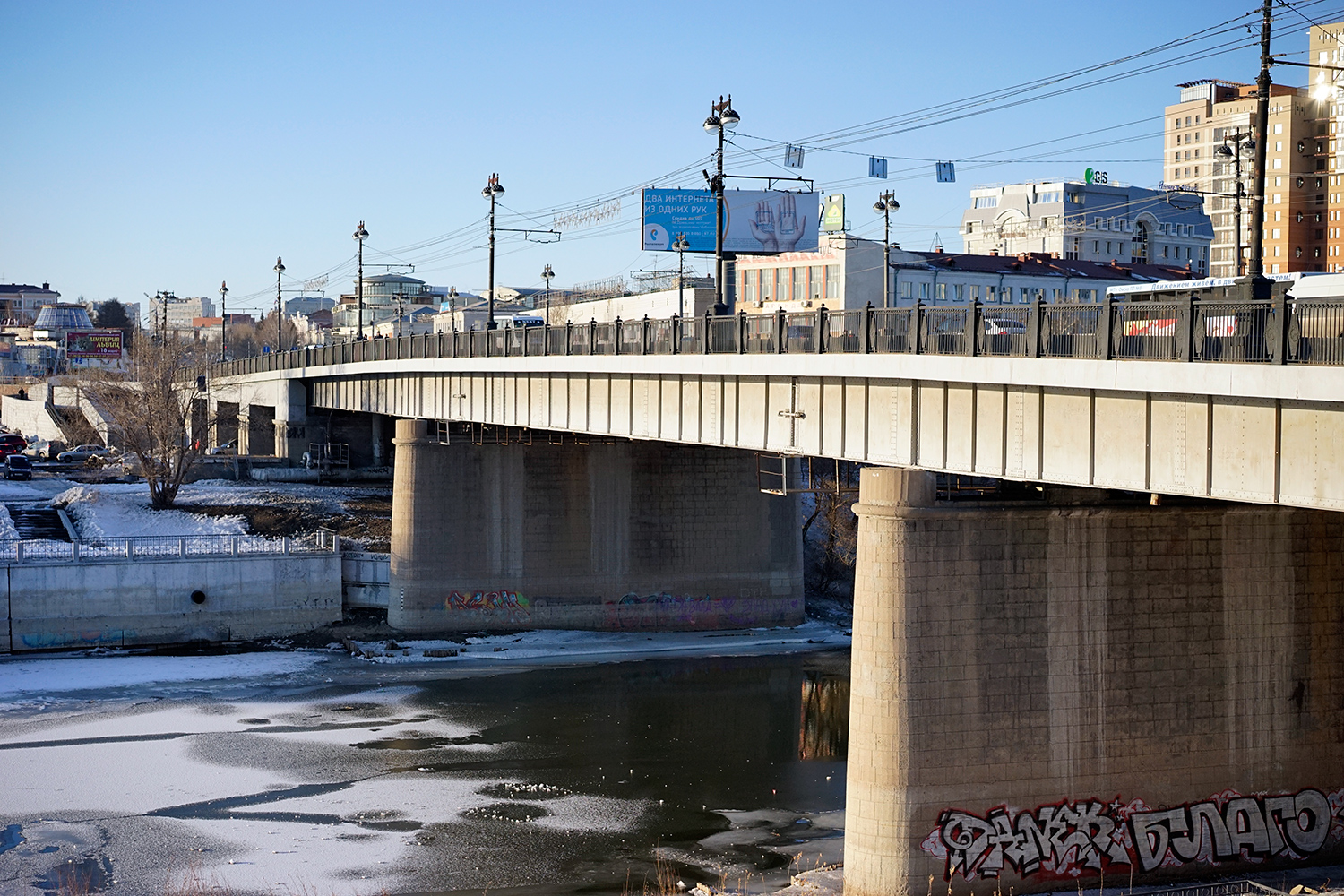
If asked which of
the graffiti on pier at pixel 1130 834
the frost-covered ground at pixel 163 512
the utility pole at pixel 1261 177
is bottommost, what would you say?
the graffiti on pier at pixel 1130 834

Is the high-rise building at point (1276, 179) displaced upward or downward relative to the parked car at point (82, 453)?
upward

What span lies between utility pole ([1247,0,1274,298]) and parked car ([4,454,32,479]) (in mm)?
60929

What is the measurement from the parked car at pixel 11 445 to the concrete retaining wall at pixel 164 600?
3739 cm

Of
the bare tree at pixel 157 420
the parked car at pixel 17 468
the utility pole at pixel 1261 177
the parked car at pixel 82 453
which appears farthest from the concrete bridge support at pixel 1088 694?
the parked car at pixel 82 453

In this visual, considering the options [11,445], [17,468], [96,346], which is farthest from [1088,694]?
[96,346]

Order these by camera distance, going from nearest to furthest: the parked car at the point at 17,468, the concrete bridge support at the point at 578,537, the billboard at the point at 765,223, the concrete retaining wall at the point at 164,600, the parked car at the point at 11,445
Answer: the concrete retaining wall at the point at 164,600 < the concrete bridge support at the point at 578,537 < the parked car at the point at 17,468 < the billboard at the point at 765,223 < the parked car at the point at 11,445

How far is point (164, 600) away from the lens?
4397 cm

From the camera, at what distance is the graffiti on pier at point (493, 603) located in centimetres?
4538

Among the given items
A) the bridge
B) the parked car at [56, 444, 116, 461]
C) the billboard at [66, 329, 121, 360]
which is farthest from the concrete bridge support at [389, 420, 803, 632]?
the billboard at [66, 329, 121, 360]

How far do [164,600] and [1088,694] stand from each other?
3147 centimetres

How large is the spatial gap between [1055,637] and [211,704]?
2324cm

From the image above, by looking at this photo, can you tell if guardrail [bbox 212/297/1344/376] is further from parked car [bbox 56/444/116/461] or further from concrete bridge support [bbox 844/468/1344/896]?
parked car [bbox 56/444/116/461]

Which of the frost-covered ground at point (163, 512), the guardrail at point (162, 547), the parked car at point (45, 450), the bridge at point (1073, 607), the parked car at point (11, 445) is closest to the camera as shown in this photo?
the bridge at point (1073, 607)

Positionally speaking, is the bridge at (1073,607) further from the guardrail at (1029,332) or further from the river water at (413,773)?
the river water at (413,773)
